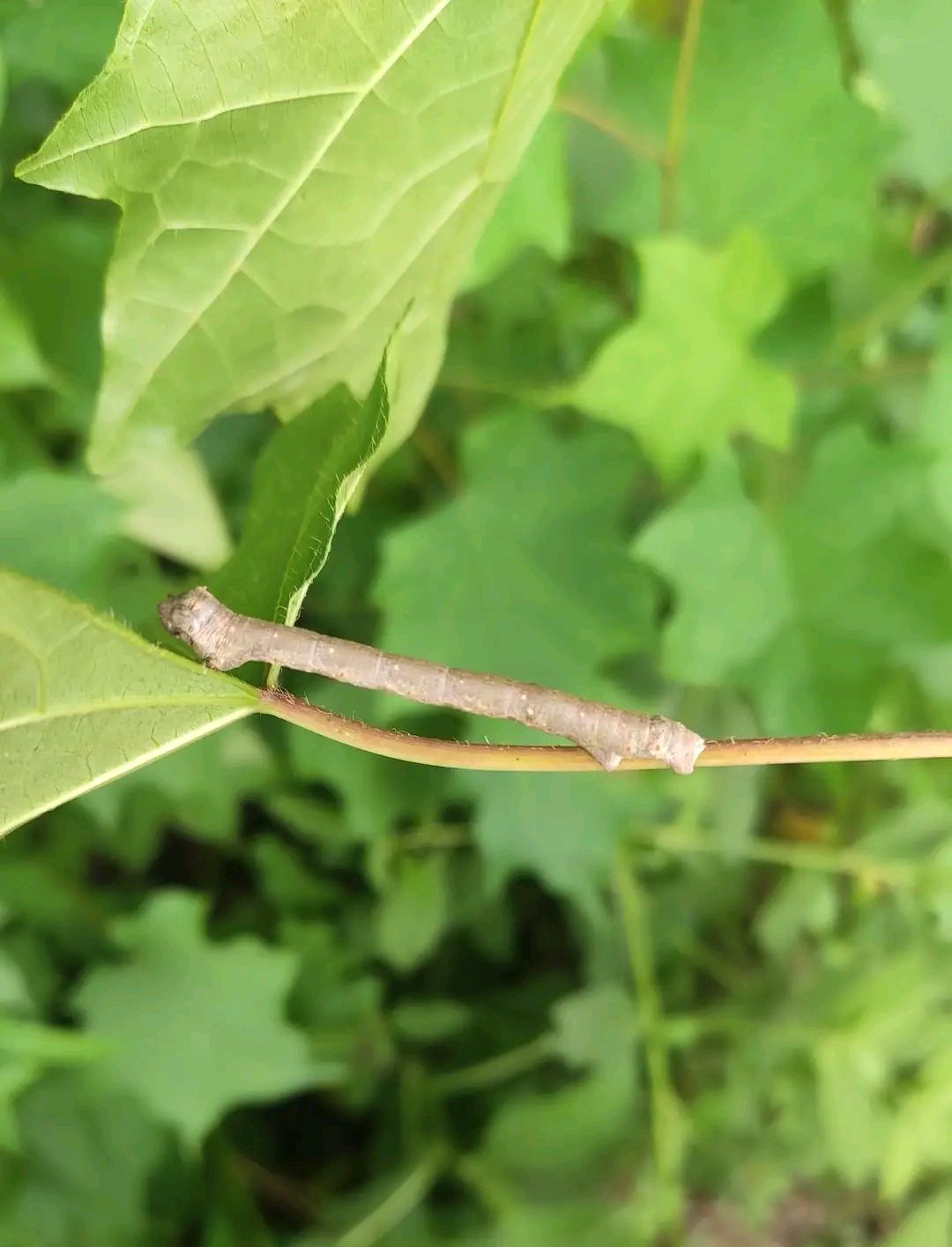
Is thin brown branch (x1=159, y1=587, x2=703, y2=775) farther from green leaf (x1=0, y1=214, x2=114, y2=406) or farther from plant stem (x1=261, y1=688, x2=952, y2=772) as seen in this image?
green leaf (x1=0, y1=214, x2=114, y2=406)

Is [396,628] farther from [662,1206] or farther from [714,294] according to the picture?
[662,1206]

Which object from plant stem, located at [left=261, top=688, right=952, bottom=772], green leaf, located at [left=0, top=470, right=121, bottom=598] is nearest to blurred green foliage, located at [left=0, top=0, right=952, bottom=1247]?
green leaf, located at [left=0, top=470, right=121, bottom=598]

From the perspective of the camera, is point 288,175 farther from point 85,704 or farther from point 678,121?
point 678,121

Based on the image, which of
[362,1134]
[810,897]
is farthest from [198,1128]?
[810,897]

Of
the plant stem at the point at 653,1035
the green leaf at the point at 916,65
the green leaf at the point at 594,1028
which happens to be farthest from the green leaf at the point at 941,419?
the green leaf at the point at 594,1028

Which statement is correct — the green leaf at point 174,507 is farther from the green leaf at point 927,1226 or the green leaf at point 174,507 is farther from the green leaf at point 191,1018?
the green leaf at point 927,1226

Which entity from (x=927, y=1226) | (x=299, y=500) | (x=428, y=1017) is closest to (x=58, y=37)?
(x=299, y=500)
